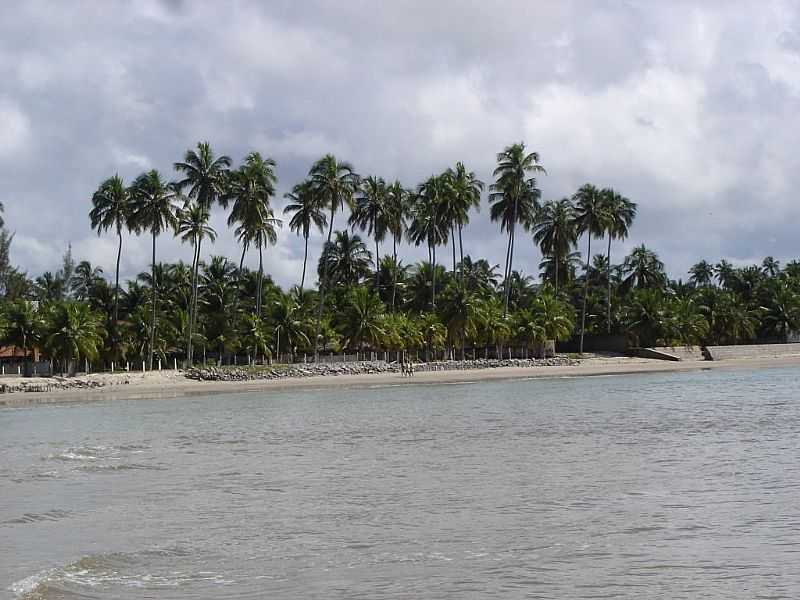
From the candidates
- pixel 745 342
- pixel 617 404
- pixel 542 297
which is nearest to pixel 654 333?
pixel 542 297

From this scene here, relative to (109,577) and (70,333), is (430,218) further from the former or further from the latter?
(109,577)

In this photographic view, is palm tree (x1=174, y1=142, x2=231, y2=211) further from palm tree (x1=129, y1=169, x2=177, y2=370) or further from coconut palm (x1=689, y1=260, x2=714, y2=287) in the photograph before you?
coconut palm (x1=689, y1=260, x2=714, y2=287)

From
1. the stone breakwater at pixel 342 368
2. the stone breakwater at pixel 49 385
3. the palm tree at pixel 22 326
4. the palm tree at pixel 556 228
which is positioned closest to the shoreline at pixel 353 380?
the stone breakwater at pixel 49 385

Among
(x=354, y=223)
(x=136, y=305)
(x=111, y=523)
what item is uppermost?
(x=354, y=223)

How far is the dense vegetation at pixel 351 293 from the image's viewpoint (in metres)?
63.0

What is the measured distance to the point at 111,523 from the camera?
12148 millimetres

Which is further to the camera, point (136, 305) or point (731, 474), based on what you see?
point (136, 305)

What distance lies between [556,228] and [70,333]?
166 feet

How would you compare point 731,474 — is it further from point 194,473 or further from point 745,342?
point 745,342

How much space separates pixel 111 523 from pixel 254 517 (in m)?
1.89

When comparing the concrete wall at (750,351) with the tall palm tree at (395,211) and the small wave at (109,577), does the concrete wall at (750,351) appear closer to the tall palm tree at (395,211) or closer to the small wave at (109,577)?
the tall palm tree at (395,211)

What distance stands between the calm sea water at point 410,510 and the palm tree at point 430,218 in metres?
53.9

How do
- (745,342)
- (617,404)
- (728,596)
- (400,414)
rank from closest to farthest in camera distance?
(728,596) → (400,414) → (617,404) → (745,342)

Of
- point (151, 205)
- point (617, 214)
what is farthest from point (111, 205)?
point (617, 214)
